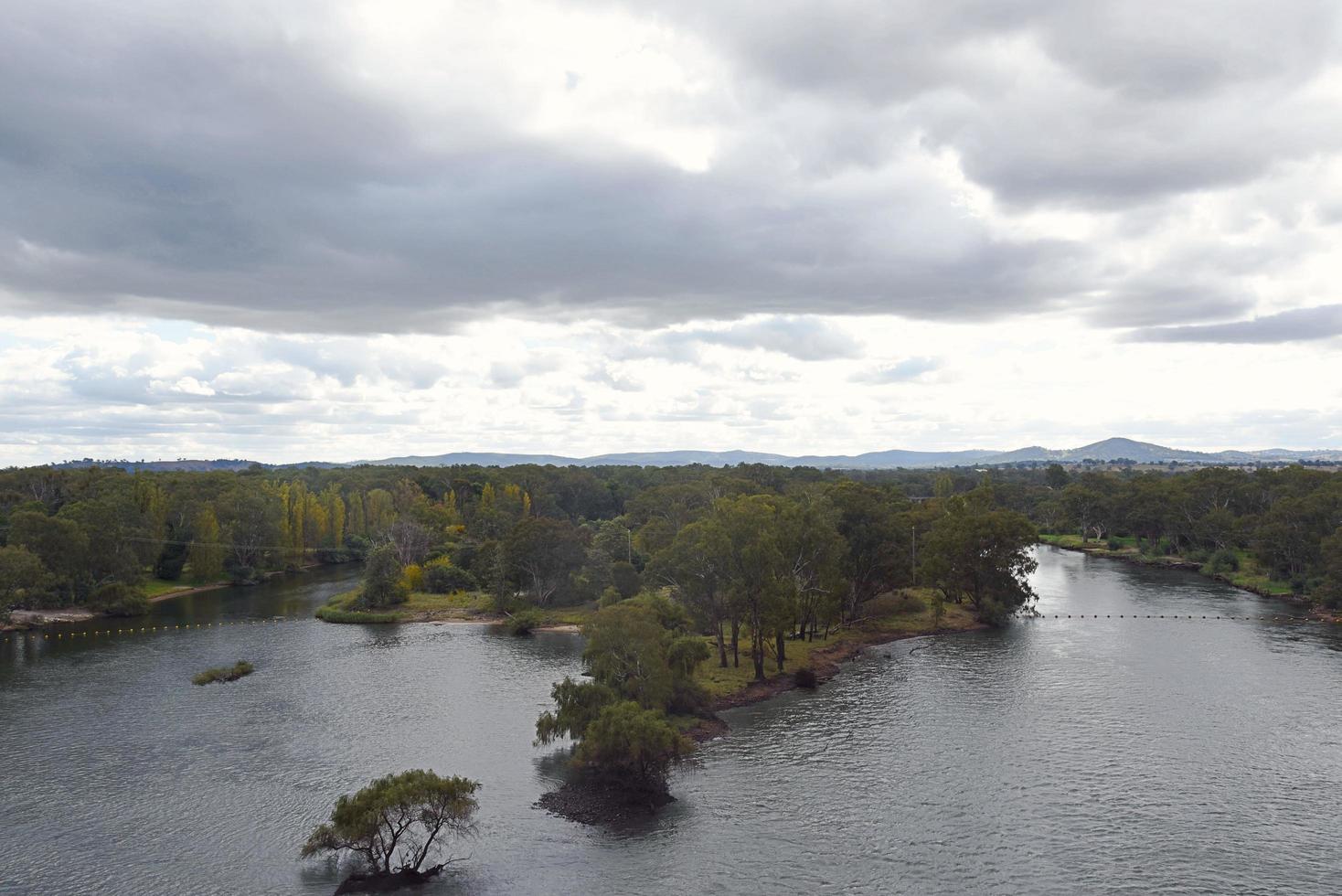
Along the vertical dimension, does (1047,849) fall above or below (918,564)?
below

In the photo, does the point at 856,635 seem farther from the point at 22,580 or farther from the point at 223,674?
the point at 22,580

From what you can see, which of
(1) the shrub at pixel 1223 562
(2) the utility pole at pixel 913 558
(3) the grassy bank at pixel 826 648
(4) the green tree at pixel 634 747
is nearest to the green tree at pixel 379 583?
(3) the grassy bank at pixel 826 648

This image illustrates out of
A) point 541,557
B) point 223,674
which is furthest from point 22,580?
point 541,557

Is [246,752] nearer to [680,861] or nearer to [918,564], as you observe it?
[680,861]

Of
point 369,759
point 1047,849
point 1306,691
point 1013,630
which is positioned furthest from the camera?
point 1013,630

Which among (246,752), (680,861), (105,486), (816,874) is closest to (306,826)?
(246,752)

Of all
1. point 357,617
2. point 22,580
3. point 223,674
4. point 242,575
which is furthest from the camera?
point 242,575

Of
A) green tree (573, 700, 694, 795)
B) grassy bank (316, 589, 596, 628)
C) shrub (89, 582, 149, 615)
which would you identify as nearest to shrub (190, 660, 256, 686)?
grassy bank (316, 589, 596, 628)

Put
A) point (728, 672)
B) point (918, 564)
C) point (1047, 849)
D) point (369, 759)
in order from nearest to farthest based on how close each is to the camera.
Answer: point (1047, 849) → point (369, 759) → point (728, 672) → point (918, 564)
